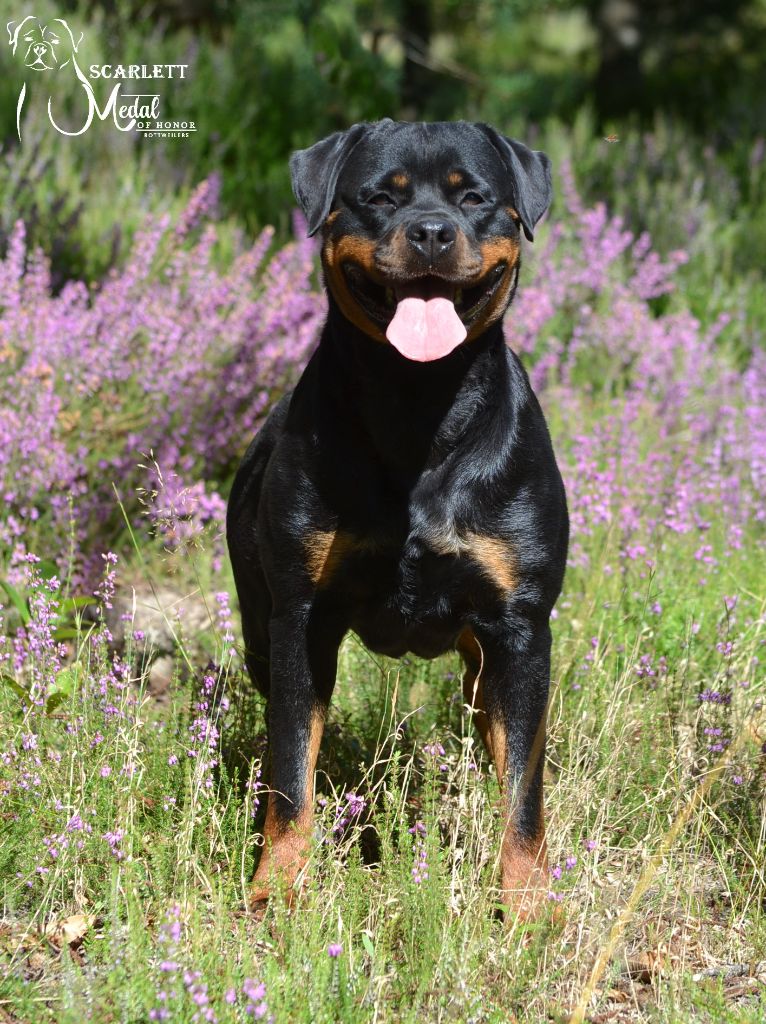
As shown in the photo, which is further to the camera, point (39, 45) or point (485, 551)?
point (39, 45)

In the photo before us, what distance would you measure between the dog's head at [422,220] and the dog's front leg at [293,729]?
764mm

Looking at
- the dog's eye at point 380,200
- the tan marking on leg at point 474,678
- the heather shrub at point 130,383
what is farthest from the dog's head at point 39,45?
the tan marking on leg at point 474,678

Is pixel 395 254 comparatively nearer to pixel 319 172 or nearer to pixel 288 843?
pixel 319 172

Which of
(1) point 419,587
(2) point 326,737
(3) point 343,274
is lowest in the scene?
(2) point 326,737

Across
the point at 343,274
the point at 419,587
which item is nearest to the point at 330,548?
the point at 419,587

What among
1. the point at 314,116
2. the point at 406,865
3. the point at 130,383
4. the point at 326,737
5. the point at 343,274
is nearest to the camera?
the point at 406,865

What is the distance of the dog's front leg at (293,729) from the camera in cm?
297

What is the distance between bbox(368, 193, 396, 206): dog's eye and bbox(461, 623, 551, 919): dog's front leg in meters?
1.10

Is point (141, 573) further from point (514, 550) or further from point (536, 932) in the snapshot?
point (536, 932)

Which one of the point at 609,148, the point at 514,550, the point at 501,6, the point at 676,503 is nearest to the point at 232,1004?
the point at 514,550

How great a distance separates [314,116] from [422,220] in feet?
23.4

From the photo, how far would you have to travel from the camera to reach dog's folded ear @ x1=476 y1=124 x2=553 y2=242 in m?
3.22

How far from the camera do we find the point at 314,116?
9.54 metres

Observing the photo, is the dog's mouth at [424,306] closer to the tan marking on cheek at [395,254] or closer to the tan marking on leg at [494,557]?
the tan marking on cheek at [395,254]
